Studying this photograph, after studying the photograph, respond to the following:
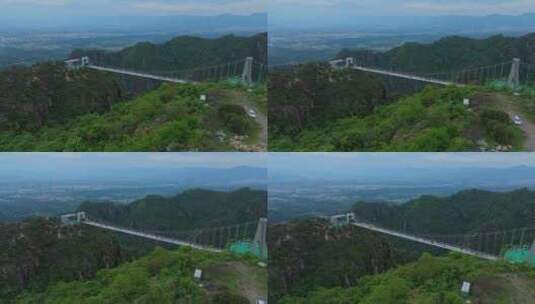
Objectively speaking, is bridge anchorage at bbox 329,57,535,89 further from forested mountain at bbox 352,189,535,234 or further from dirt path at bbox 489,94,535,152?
forested mountain at bbox 352,189,535,234

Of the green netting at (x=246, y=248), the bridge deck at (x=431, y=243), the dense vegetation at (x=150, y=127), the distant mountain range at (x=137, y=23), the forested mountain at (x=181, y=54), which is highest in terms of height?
the distant mountain range at (x=137, y=23)

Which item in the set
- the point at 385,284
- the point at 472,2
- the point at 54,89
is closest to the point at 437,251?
the point at 385,284

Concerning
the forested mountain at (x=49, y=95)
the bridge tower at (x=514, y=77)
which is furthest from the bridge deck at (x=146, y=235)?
the bridge tower at (x=514, y=77)

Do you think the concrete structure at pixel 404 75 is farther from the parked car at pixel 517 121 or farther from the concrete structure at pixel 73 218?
the concrete structure at pixel 73 218

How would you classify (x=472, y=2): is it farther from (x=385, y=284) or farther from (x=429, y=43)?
(x=385, y=284)

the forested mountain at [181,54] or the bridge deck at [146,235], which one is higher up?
the forested mountain at [181,54]

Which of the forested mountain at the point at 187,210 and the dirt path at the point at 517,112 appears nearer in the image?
the dirt path at the point at 517,112

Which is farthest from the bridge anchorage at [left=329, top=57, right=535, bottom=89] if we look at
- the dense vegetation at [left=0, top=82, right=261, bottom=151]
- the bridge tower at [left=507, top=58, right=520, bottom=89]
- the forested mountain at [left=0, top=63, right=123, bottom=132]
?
the forested mountain at [left=0, top=63, right=123, bottom=132]
